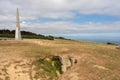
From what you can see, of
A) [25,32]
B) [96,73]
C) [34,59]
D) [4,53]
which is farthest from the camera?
[25,32]

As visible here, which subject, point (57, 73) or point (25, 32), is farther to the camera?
point (25, 32)

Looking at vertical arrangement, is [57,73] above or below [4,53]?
below

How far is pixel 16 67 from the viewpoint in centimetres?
3344

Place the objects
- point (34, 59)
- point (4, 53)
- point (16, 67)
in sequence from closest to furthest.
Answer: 1. point (16, 67)
2. point (34, 59)
3. point (4, 53)

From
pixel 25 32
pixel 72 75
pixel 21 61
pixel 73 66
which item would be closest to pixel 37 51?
pixel 21 61

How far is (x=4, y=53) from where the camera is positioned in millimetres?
38094

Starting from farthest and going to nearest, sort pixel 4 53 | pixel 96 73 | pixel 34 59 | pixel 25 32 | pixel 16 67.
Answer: pixel 25 32 → pixel 4 53 → pixel 34 59 → pixel 16 67 → pixel 96 73

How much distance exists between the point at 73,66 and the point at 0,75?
10.1 m

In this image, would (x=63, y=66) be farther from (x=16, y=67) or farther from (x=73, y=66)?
(x=16, y=67)

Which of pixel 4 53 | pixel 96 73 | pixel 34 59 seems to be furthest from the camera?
pixel 4 53

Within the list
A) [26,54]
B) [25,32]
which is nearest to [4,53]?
[26,54]

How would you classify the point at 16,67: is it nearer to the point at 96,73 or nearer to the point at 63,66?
the point at 63,66

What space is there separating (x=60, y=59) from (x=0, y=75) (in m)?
9.41

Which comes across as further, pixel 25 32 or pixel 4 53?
pixel 25 32
